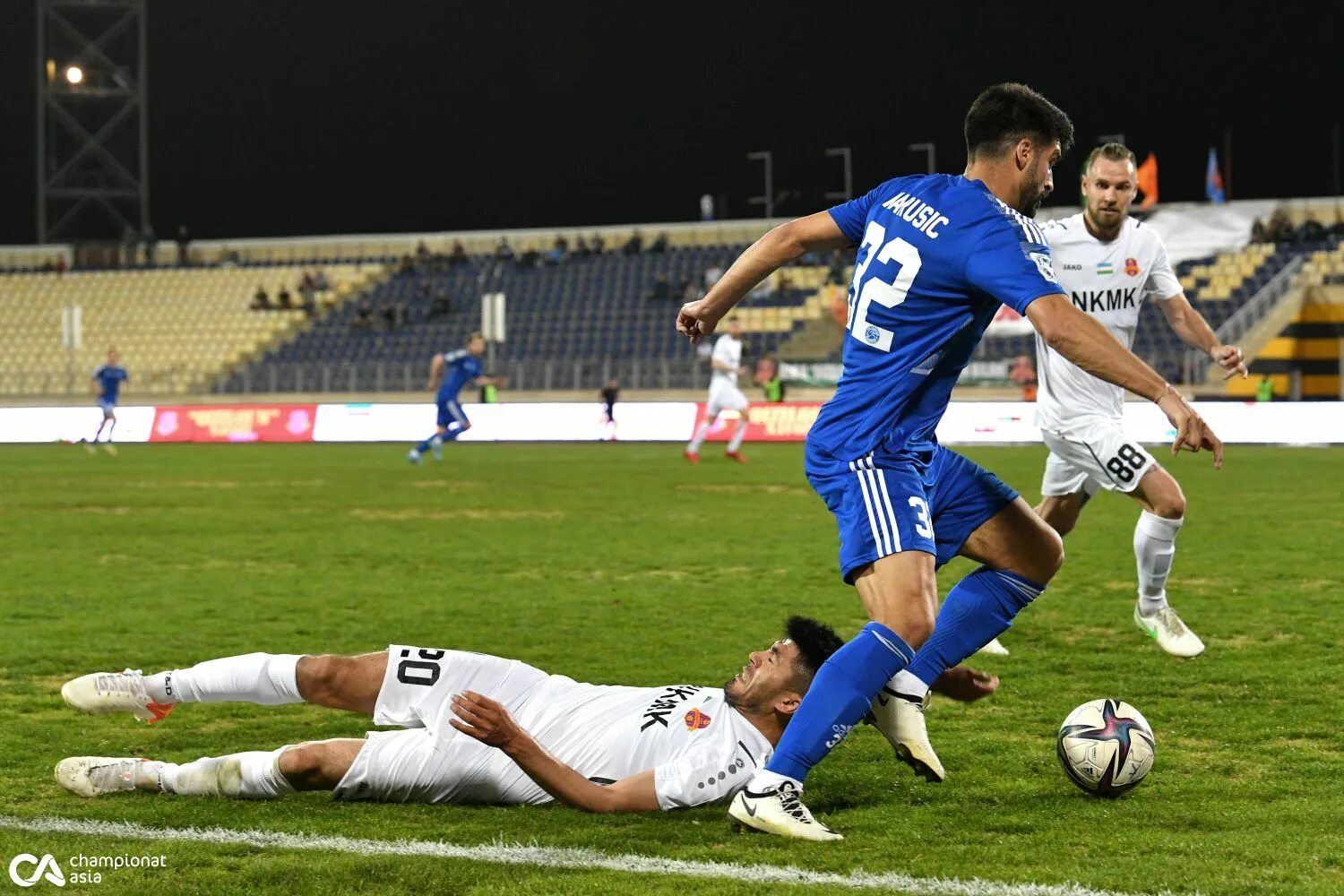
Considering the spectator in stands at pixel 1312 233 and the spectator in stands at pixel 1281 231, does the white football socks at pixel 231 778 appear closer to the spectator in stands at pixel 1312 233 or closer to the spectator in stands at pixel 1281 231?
the spectator in stands at pixel 1312 233

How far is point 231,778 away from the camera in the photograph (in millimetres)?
5074

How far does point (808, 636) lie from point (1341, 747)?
2257 mm

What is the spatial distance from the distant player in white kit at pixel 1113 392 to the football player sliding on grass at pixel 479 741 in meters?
3.45

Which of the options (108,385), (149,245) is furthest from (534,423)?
(149,245)

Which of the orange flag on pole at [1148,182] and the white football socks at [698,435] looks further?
the orange flag on pole at [1148,182]

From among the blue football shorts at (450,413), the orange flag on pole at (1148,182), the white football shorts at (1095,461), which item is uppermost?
the orange flag on pole at (1148,182)

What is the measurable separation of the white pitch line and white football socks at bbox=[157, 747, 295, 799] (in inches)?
13.4

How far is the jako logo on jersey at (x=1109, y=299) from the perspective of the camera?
27.4 feet

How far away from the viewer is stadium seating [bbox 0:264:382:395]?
48906 millimetres

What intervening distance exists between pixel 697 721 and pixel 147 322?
170 ft

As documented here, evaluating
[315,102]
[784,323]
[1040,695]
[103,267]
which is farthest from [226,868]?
[315,102]

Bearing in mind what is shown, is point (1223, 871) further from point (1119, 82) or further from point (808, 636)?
point (1119, 82)

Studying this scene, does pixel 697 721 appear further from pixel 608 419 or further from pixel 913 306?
pixel 608 419

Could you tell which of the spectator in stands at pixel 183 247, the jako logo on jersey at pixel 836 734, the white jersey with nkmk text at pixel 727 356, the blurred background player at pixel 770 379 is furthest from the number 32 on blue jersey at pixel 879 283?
the spectator in stands at pixel 183 247
